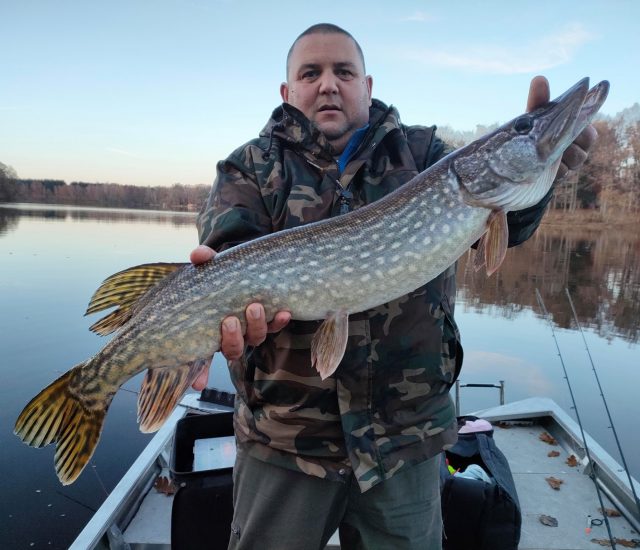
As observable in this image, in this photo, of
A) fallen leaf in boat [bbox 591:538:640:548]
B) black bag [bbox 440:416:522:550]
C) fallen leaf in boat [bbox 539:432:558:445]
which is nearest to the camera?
black bag [bbox 440:416:522:550]

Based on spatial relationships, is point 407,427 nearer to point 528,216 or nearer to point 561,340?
point 528,216

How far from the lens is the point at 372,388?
1652 millimetres

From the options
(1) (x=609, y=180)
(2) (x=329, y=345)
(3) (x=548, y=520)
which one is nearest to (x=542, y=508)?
(3) (x=548, y=520)

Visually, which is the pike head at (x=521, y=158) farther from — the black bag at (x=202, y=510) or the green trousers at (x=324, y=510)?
the black bag at (x=202, y=510)

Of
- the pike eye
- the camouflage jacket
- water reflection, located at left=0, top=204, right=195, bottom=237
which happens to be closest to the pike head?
the pike eye

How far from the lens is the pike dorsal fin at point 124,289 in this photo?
177cm

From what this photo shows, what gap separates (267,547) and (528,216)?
1.58m

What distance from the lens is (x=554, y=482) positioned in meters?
3.14

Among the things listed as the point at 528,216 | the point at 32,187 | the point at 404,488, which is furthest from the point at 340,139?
the point at 32,187

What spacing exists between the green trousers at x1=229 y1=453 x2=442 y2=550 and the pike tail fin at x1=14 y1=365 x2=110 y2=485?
57 centimetres

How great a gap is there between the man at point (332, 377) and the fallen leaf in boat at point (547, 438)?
7.78 ft

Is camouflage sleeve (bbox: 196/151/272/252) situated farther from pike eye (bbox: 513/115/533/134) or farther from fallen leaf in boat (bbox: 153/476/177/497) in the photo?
fallen leaf in boat (bbox: 153/476/177/497)


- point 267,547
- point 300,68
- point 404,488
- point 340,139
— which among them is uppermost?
point 300,68

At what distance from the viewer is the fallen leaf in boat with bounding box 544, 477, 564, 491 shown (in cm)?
310
